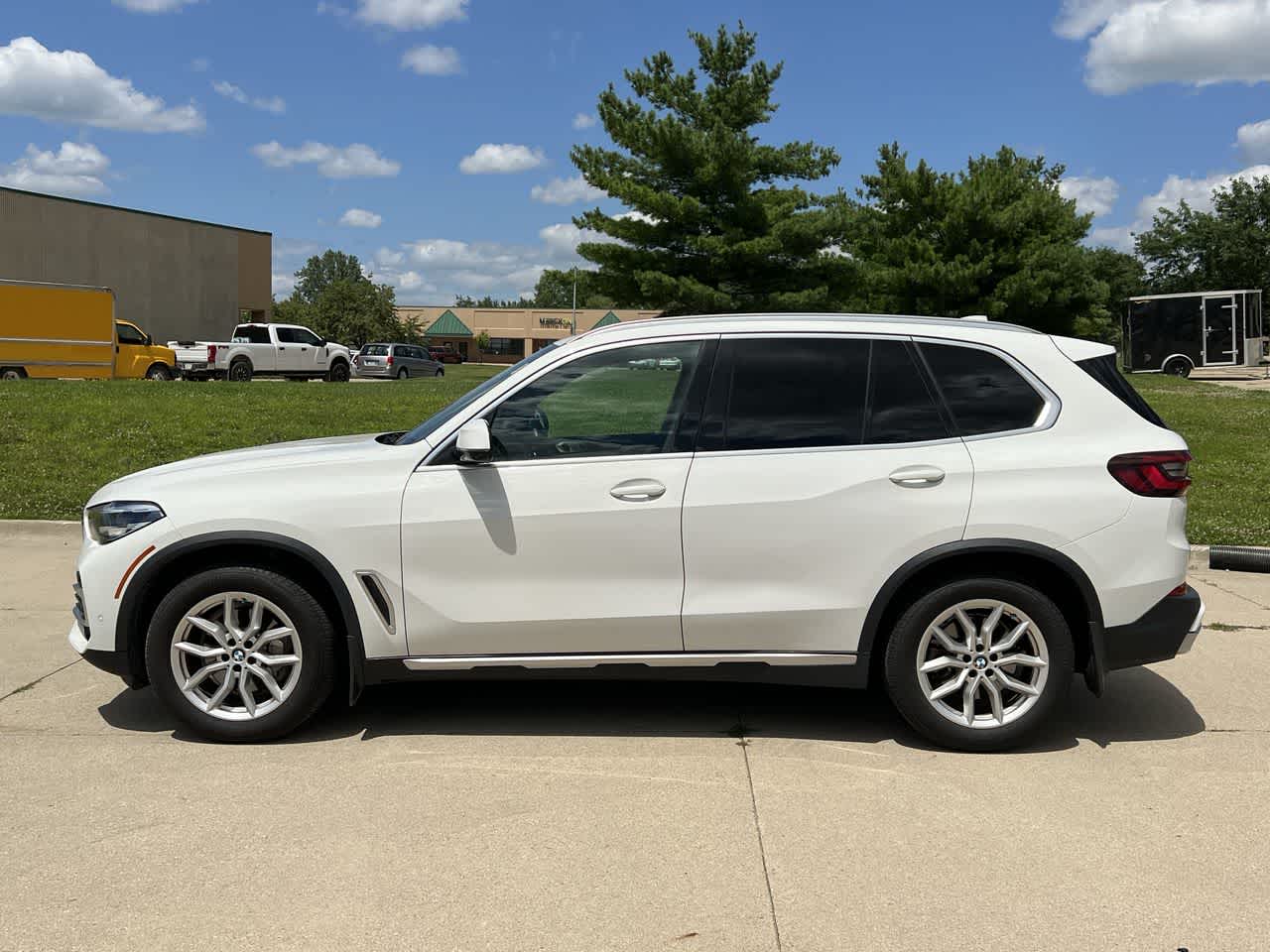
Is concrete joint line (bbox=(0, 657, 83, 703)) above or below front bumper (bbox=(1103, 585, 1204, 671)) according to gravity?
below

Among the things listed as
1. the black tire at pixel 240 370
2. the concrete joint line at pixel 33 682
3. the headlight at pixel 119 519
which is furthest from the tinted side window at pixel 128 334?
the headlight at pixel 119 519

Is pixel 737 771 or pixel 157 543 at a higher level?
pixel 157 543

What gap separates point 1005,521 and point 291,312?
100774mm

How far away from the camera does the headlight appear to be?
15.7 feet

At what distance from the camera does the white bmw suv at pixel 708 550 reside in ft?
15.3


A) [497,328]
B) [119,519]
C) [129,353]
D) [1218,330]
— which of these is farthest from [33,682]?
[497,328]

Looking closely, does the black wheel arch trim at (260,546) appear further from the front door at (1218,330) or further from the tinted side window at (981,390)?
the front door at (1218,330)

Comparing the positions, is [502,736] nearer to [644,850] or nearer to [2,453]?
[644,850]

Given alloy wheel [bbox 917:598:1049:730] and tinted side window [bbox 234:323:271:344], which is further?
tinted side window [bbox 234:323:271:344]

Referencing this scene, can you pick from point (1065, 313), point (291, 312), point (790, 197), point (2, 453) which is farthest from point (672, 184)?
point (291, 312)

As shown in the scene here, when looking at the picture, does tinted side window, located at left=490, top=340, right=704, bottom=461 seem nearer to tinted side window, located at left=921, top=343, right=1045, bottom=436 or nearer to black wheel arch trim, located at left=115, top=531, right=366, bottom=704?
black wheel arch trim, located at left=115, top=531, right=366, bottom=704

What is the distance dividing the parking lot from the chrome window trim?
1231 millimetres

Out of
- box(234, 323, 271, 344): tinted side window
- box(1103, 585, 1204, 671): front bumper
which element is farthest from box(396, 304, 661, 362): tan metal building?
box(1103, 585, 1204, 671): front bumper

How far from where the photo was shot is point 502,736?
501cm
